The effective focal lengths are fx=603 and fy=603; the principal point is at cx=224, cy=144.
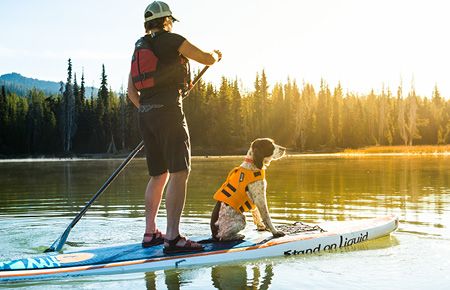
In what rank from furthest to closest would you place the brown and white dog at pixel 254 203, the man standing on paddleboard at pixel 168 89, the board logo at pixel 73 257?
the brown and white dog at pixel 254 203
the man standing on paddleboard at pixel 168 89
the board logo at pixel 73 257

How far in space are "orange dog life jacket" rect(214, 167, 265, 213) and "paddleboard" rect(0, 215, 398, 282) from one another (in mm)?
458

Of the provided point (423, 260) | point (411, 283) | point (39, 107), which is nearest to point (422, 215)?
point (423, 260)

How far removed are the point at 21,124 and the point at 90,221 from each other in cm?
8061

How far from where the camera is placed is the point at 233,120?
88188 millimetres

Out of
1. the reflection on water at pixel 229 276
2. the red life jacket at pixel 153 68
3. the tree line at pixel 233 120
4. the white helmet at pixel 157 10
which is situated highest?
the tree line at pixel 233 120

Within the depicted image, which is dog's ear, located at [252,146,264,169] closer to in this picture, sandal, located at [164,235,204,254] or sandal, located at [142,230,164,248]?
sandal, located at [164,235,204,254]

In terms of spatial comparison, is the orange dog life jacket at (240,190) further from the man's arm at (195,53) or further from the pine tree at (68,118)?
the pine tree at (68,118)

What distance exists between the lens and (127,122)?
289ft

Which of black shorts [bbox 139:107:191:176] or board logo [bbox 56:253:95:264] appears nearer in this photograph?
board logo [bbox 56:253:95:264]

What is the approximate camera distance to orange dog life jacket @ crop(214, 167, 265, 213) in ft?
24.6

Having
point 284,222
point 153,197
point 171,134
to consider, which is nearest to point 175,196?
point 153,197

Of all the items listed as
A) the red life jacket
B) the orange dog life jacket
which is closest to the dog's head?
the orange dog life jacket

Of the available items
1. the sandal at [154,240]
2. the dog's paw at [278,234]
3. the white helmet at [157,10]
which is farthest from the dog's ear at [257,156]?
the white helmet at [157,10]

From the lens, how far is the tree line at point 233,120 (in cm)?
8631
